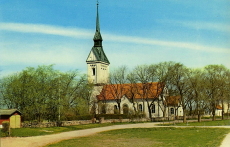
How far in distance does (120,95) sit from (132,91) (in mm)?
8886

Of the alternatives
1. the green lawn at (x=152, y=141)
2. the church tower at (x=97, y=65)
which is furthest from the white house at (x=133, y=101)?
the green lawn at (x=152, y=141)

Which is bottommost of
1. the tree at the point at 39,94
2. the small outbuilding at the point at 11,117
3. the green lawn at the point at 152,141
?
the green lawn at the point at 152,141

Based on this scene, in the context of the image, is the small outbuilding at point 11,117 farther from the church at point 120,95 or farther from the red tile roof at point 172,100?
the red tile roof at point 172,100

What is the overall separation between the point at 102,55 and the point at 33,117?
54825mm

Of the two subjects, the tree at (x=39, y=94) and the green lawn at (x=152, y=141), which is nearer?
the green lawn at (x=152, y=141)

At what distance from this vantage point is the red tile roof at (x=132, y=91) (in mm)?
71500

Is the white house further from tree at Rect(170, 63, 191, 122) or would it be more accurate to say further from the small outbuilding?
the small outbuilding

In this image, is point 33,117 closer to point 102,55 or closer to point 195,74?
point 195,74

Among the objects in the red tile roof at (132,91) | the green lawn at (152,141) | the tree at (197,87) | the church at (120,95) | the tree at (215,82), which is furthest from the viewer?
the church at (120,95)

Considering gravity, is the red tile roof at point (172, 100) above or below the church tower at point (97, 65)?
below

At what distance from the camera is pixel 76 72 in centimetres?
5497

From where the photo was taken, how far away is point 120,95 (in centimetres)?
8369

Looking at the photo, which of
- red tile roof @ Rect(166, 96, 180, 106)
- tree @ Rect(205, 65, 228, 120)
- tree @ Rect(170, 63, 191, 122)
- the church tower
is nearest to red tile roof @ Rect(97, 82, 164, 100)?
red tile roof @ Rect(166, 96, 180, 106)

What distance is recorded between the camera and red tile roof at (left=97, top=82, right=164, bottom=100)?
71.5 meters
